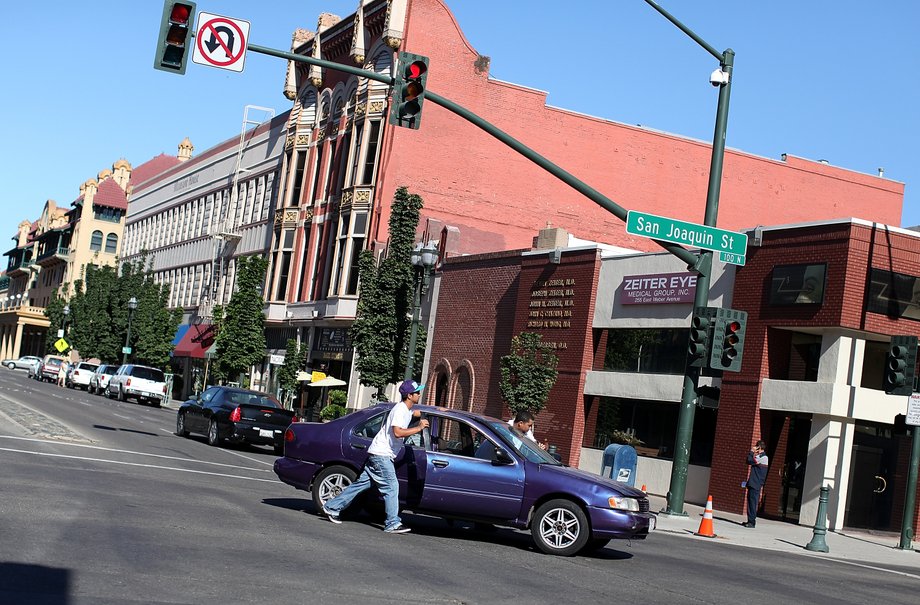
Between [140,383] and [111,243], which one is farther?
[111,243]

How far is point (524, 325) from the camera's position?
114 ft

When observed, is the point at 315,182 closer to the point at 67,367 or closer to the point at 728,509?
the point at 67,367

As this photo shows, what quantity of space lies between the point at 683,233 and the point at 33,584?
1372 cm

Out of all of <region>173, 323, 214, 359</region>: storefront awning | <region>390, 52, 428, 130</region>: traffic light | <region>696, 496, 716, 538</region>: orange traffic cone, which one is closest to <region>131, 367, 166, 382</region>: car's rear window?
<region>173, 323, 214, 359</region>: storefront awning

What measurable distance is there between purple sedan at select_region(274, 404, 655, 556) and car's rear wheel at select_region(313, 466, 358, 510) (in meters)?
0.01

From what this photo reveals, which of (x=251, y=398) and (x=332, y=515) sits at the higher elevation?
(x=251, y=398)

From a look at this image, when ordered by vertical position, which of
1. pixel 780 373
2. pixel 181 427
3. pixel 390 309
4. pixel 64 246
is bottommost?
pixel 181 427

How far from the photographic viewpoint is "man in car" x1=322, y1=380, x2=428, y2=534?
13.0 meters

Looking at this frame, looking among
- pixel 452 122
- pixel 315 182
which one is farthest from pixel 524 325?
pixel 315 182

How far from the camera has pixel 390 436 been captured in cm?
1304

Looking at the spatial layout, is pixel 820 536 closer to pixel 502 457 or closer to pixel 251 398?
pixel 502 457

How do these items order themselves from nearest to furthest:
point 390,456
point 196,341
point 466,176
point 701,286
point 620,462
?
point 390,456, point 701,286, point 620,462, point 466,176, point 196,341

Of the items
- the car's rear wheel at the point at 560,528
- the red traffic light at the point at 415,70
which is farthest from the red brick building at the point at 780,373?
the red traffic light at the point at 415,70

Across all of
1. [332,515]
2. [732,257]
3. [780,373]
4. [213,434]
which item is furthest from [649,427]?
[332,515]
